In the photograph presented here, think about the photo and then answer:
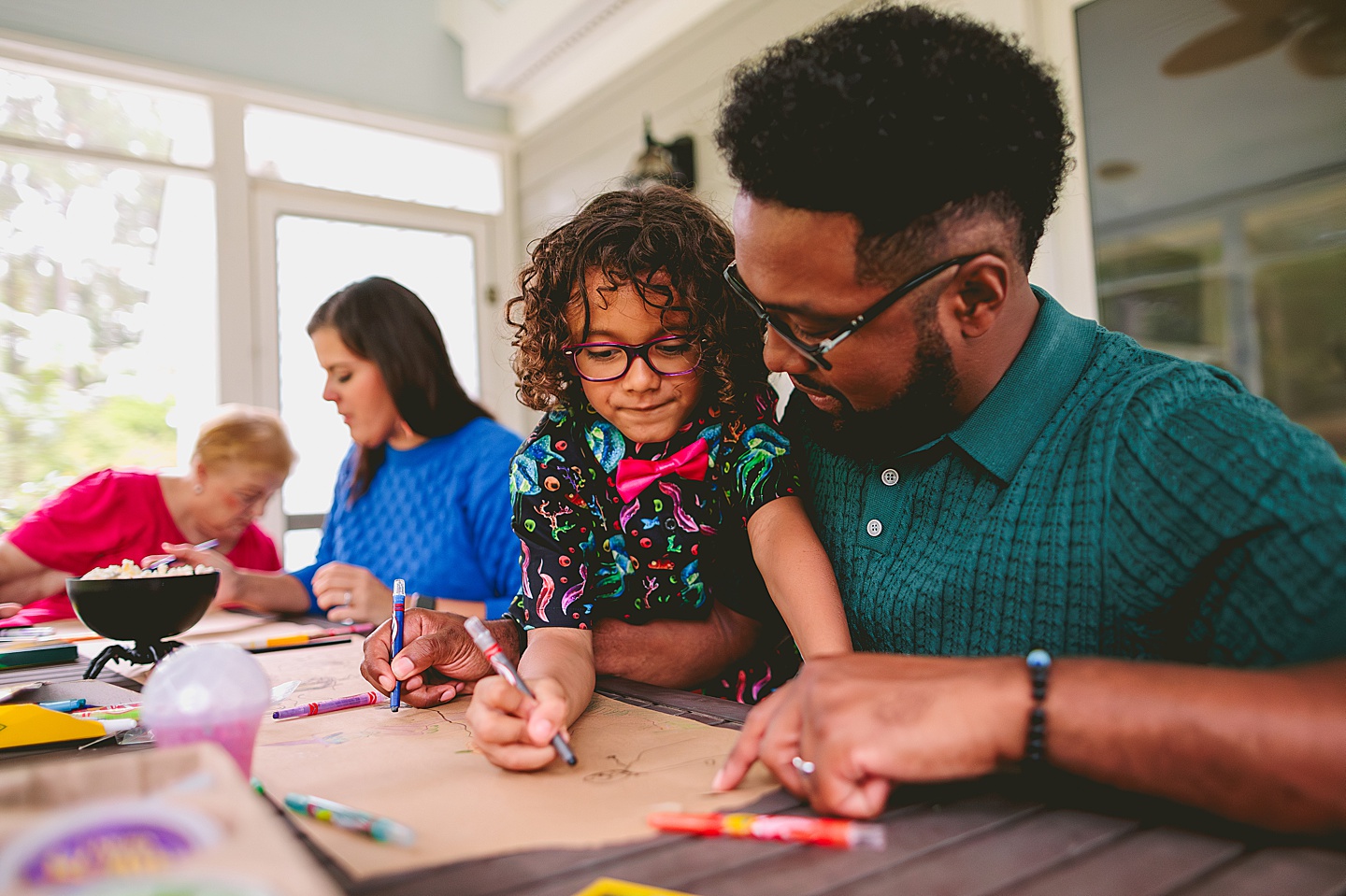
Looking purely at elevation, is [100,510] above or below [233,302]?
below

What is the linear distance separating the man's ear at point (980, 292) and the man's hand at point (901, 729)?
1.65ft

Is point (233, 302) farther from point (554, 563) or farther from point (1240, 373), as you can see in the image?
point (1240, 373)

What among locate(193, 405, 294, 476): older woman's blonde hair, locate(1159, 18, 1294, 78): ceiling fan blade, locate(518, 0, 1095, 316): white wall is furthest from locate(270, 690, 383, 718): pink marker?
locate(1159, 18, 1294, 78): ceiling fan blade

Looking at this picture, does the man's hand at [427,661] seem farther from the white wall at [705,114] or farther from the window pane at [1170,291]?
the window pane at [1170,291]

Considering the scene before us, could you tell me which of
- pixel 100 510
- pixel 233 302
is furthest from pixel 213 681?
pixel 233 302

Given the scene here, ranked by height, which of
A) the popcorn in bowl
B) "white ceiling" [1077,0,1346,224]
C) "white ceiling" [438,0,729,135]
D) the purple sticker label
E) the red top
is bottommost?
the purple sticker label

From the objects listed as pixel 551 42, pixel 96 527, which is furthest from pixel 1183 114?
pixel 96 527

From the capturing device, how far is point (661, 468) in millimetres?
1383

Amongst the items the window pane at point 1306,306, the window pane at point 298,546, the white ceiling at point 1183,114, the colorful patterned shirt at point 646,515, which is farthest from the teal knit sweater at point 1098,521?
the window pane at point 298,546

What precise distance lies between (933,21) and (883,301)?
331mm

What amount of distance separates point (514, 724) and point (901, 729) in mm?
368

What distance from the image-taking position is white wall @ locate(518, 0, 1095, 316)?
2.77 metres

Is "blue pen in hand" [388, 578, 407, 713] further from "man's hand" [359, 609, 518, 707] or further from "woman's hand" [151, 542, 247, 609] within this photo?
"woman's hand" [151, 542, 247, 609]

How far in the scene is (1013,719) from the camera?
2.36 feet
